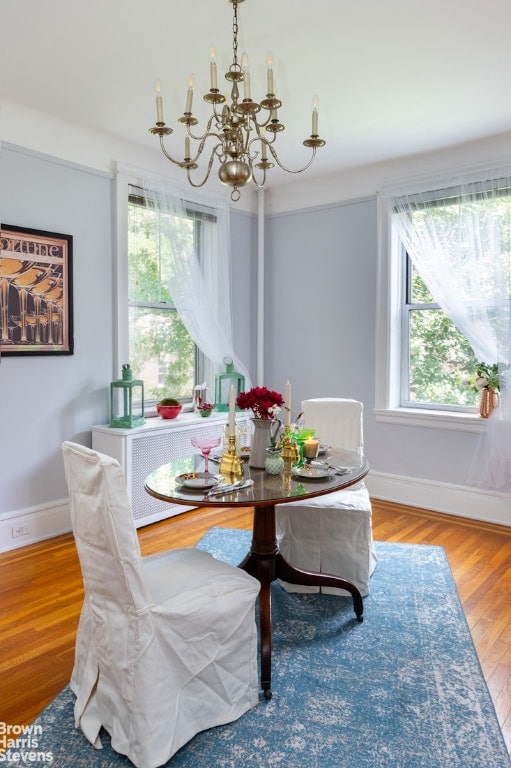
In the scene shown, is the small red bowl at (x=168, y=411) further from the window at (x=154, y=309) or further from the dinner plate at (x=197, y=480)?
the dinner plate at (x=197, y=480)

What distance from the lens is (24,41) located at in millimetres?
2621

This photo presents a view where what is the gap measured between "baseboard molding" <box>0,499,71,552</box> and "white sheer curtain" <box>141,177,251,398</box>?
161cm

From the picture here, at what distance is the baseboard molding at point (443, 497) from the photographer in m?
3.91

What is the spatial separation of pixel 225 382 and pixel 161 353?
2.01ft

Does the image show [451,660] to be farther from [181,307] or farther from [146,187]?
[146,187]

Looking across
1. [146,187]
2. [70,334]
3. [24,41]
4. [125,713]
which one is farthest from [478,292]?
[125,713]

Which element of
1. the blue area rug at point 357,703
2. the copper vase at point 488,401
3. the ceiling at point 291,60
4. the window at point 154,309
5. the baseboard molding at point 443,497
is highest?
the ceiling at point 291,60

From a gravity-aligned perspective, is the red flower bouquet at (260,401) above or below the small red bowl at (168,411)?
above

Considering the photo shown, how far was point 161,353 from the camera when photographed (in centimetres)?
437

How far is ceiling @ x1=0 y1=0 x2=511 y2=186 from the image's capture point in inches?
94.3

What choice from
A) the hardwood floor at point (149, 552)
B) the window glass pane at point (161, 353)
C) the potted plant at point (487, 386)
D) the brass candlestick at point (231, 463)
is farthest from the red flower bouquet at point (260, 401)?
the potted plant at point (487, 386)

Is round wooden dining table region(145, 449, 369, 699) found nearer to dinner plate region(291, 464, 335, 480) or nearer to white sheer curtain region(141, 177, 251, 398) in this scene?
dinner plate region(291, 464, 335, 480)

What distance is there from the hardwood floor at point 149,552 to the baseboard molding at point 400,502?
0.08 metres

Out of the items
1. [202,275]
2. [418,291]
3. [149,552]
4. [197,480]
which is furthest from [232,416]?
[418,291]
